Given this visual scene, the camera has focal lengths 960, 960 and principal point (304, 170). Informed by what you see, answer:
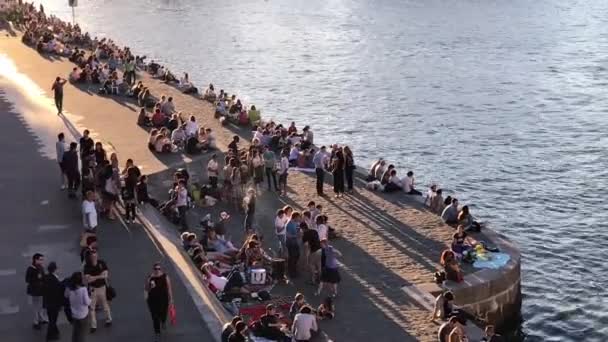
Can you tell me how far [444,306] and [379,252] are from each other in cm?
499

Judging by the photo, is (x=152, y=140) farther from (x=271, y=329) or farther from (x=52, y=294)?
(x=52, y=294)

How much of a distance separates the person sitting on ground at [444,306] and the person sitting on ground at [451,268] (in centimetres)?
175

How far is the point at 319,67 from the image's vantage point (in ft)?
254

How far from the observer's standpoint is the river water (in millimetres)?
35438

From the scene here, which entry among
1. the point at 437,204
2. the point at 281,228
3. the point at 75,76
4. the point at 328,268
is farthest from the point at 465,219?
the point at 75,76

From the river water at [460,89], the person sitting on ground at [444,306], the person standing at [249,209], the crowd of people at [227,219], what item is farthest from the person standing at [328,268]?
the river water at [460,89]

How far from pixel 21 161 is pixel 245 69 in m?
47.5

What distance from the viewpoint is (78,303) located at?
16781mm

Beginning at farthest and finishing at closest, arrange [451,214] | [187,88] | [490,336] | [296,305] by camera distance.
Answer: [187,88]
[451,214]
[296,305]
[490,336]

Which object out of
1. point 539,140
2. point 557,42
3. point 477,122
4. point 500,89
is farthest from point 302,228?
point 557,42

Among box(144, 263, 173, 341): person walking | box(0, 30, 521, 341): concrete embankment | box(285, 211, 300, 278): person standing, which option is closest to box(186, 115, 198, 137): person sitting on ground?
box(0, 30, 521, 341): concrete embankment

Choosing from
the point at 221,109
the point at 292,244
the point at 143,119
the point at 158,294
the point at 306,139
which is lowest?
the point at 292,244

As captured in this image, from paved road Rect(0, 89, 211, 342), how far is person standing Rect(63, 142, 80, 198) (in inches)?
13.1

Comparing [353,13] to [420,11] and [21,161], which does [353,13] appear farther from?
[21,161]
